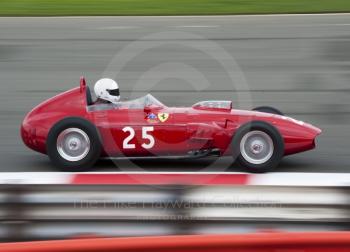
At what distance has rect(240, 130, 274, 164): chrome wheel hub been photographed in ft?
27.2

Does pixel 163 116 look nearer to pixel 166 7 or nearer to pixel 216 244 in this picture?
pixel 216 244

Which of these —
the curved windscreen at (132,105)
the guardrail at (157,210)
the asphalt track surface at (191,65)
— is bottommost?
the guardrail at (157,210)

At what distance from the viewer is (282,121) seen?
8.46m

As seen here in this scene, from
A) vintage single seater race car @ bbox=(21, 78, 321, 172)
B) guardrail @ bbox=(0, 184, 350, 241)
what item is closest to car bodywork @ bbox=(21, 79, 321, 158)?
vintage single seater race car @ bbox=(21, 78, 321, 172)

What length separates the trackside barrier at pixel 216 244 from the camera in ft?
15.8

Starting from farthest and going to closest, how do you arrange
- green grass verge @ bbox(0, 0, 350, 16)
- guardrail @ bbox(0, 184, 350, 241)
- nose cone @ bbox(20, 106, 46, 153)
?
1. green grass verge @ bbox(0, 0, 350, 16)
2. nose cone @ bbox(20, 106, 46, 153)
3. guardrail @ bbox(0, 184, 350, 241)

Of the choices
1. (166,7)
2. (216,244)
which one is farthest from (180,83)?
(216,244)

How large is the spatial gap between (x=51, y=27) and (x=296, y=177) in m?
8.34

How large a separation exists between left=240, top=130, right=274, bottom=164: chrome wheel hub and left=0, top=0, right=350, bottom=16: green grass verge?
27.1 feet

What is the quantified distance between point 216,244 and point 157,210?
4.38ft

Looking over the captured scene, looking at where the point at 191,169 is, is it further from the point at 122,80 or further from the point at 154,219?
the point at 122,80

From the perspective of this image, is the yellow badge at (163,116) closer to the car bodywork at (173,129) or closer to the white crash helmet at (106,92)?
the car bodywork at (173,129)

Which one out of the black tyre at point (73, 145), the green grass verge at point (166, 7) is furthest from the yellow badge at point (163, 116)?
the green grass verge at point (166, 7)

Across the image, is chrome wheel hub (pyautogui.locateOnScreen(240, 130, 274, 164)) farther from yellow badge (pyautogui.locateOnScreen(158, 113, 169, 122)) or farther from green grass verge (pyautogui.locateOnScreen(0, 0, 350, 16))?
green grass verge (pyautogui.locateOnScreen(0, 0, 350, 16))
